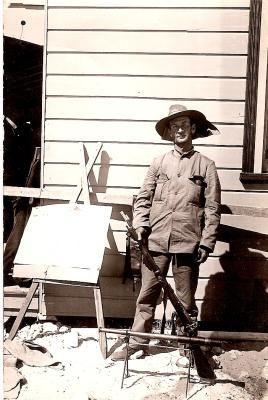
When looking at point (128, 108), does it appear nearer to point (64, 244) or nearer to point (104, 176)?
point (104, 176)

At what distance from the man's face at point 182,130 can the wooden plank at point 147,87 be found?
566mm

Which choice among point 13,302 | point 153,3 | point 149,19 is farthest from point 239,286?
point 153,3

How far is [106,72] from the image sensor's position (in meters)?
3.94

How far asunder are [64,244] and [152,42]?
197 cm

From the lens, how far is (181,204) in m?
3.39

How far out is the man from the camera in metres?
3.37

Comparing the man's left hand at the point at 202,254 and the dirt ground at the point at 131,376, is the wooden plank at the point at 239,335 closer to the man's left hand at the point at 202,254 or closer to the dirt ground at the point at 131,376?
the dirt ground at the point at 131,376

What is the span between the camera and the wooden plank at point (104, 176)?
4012 millimetres

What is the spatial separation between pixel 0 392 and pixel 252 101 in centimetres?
306

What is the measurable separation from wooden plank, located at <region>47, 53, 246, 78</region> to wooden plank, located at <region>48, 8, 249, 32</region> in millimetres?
246

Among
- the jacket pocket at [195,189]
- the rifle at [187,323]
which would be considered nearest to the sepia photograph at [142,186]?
the jacket pocket at [195,189]

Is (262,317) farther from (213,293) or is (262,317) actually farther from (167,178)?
(167,178)

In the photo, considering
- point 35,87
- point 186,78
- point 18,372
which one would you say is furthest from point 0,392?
point 35,87

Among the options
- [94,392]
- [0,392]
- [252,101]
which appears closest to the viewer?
[0,392]
